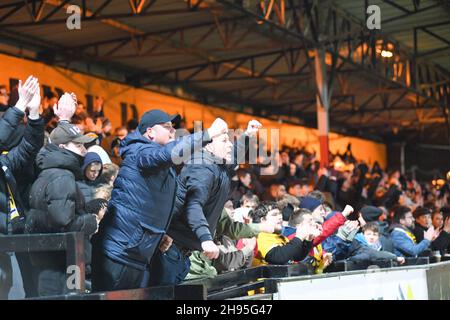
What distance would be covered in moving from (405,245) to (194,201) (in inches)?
208

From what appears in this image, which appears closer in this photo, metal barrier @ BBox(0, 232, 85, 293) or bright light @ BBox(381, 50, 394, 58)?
metal barrier @ BBox(0, 232, 85, 293)

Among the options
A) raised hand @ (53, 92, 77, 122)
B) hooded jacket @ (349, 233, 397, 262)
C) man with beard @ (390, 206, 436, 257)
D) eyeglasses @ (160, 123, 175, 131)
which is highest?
raised hand @ (53, 92, 77, 122)

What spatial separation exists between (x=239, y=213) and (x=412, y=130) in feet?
130

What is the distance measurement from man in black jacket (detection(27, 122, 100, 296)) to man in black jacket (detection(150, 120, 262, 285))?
2.28 feet

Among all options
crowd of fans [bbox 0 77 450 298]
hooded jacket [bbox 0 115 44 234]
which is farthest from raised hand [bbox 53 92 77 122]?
hooded jacket [bbox 0 115 44 234]

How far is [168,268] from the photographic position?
19.2ft

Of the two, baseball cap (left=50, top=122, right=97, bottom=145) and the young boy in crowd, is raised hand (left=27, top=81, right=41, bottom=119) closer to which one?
baseball cap (left=50, top=122, right=97, bottom=145)

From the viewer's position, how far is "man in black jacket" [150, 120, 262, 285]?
577 cm

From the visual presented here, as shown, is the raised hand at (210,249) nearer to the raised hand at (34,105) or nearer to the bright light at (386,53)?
the raised hand at (34,105)

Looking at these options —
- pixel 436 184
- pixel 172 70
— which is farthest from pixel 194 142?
→ pixel 436 184

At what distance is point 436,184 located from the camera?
88.6 ft

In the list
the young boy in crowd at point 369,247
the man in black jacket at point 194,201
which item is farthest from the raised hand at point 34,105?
the young boy in crowd at point 369,247

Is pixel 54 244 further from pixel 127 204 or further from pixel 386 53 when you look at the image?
pixel 386 53

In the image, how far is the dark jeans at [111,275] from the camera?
537 centimetres
